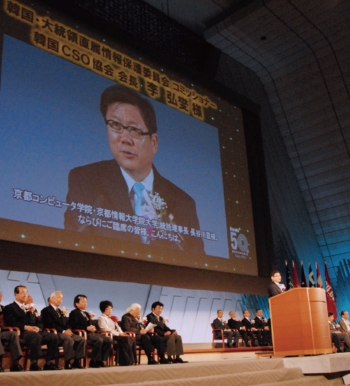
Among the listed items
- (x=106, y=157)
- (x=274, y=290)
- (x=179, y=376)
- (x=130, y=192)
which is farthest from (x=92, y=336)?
(x=106, y=157)

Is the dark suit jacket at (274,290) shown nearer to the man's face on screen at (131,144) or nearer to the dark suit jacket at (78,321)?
the dark suit jacket at (78,321)

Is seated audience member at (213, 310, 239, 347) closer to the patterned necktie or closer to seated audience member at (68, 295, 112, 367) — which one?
the patterned necktie

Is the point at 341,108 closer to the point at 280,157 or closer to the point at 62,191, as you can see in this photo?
the point at 280,157

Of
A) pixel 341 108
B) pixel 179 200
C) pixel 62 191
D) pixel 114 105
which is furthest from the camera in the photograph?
pixel 341 108

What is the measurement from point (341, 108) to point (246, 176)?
3364mm

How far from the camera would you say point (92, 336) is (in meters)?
4.63

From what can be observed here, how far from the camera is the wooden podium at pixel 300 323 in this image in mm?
4648

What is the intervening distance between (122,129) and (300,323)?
132 inches

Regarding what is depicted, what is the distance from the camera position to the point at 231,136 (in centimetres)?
852

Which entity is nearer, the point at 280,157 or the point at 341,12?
the point at 341,12

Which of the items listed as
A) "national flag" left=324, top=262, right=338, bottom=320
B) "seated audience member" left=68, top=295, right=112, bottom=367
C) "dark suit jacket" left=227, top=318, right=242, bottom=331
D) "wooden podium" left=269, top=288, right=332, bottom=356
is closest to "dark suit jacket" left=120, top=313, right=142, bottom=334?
"seated audience member" left=68, top=295, right=112, bottom=367

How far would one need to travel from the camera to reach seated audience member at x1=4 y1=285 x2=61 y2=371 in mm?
4066

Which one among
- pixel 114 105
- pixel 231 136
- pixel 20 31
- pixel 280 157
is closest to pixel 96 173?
pixel 114 105

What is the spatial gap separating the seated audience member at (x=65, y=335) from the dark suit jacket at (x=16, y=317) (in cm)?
17
